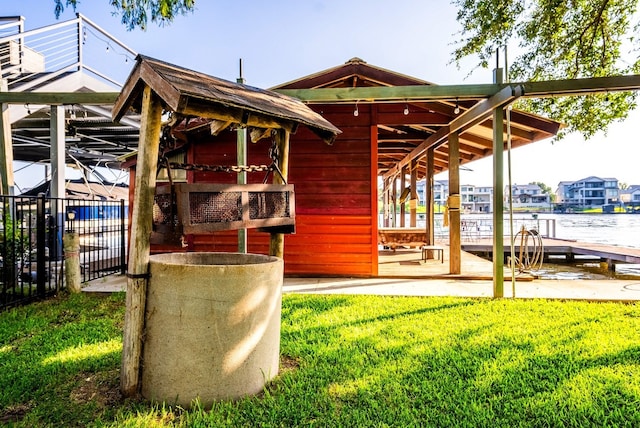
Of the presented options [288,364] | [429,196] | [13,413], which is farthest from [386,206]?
[13,413]

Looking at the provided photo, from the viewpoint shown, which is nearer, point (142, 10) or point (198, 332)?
point (198, 332)

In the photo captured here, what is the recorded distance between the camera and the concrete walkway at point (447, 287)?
5.74m

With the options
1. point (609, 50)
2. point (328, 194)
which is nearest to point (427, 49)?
point (609, 50)

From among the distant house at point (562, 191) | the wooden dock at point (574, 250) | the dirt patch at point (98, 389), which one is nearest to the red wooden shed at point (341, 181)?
the dirt patch at point (98, 389)

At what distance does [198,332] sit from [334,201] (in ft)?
17.2

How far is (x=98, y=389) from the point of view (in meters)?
2.75

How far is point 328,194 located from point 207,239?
2659mm

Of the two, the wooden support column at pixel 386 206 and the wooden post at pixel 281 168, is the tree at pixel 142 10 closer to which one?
the wooden post at pixel 281 168

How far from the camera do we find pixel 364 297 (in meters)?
5.60

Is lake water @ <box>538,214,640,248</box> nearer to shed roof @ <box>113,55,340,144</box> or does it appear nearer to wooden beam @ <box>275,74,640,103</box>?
wooden beam @ <box>275,74,640,103</box>

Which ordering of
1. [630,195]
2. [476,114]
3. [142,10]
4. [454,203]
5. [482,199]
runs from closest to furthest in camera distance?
[142,10] < [476,114] < [454,203] < [482,199] < [630,195]

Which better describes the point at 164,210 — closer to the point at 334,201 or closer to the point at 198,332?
the point at 198,332

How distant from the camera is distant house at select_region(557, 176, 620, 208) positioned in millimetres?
88812

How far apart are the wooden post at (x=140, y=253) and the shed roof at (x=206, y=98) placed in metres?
0.19
